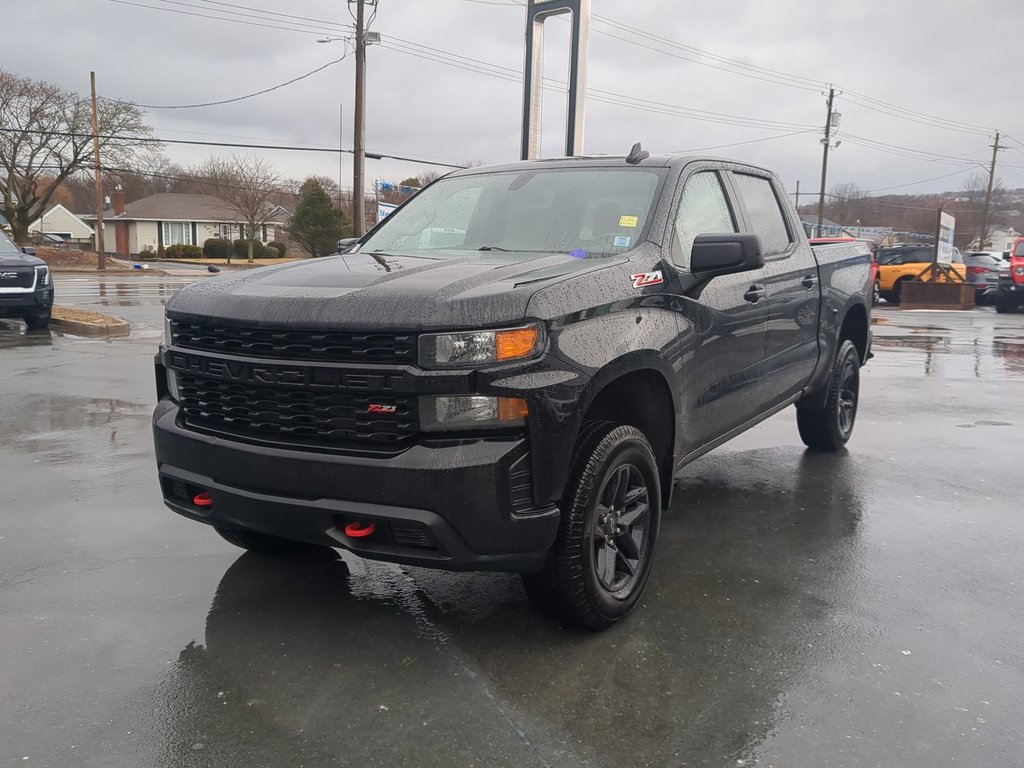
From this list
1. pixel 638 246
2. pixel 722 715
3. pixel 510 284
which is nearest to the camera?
pixel 722 715

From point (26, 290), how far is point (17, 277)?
0.78 ft

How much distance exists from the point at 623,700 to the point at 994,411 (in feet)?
22.8

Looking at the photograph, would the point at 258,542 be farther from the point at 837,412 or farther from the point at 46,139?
the point at 46,139

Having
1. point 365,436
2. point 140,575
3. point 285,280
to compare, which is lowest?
point 140,575

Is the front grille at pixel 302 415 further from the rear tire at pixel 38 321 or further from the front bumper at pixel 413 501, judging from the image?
the rear tire at pixel 38 321

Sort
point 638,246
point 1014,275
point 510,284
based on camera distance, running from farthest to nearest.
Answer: point 1014,275, point 638,246, point 510,284

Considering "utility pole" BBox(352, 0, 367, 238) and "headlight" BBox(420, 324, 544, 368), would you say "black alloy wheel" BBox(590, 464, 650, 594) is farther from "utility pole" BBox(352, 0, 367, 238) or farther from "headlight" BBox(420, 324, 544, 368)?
"utility pole" BBox(352, 0, 367, 238)

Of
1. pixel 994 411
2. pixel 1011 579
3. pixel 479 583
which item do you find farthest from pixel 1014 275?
pixel 479 583

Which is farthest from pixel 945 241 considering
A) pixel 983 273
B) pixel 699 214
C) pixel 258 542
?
pixel 258 542

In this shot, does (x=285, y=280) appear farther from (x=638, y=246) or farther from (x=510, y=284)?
(x=638, y=246)

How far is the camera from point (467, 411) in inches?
114

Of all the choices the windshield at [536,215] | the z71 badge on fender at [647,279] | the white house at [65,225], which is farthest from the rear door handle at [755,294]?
the white house at [65,225]

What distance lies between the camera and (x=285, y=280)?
341 cm

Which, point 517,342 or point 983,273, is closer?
point 517,342
